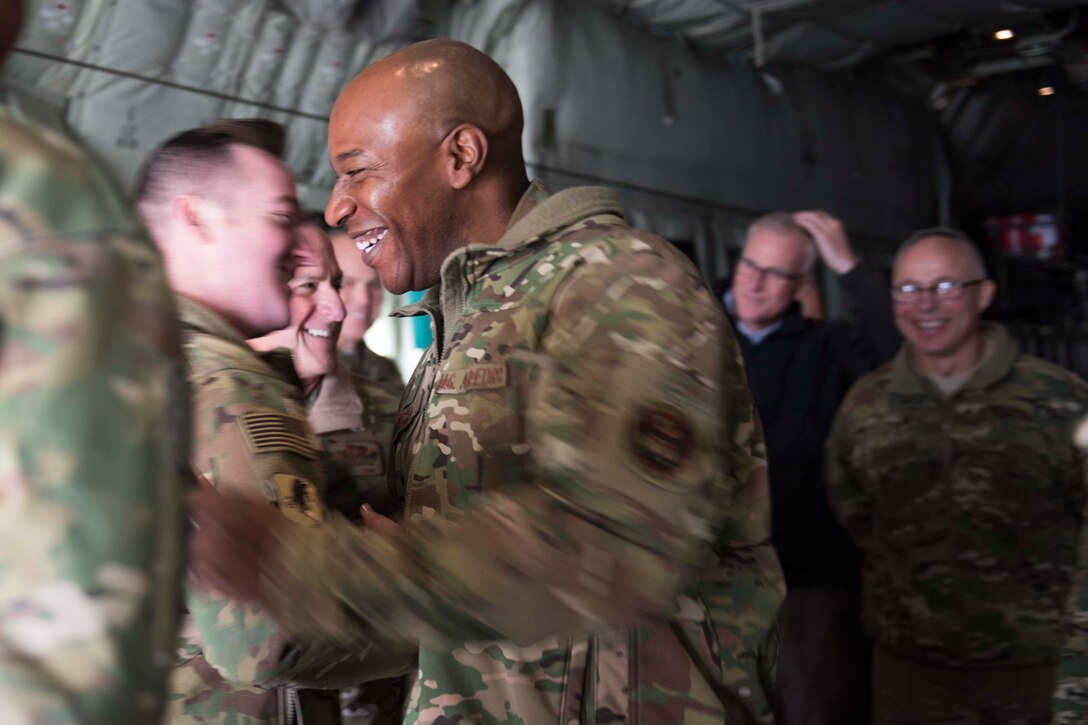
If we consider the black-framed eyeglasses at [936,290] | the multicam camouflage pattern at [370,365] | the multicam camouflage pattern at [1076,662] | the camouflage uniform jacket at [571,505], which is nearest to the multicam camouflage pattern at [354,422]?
the camouflage uniform jacket at [571,505]

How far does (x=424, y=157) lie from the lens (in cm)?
143

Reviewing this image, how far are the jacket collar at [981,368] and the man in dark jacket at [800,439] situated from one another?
0.92ft

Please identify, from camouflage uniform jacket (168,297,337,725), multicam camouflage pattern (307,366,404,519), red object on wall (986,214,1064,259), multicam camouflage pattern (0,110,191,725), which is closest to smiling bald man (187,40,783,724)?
camouflage uniform jacket (168,297,337,725)

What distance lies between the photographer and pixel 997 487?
3189mm

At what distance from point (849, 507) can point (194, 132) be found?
8.20 feet

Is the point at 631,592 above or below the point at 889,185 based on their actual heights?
below

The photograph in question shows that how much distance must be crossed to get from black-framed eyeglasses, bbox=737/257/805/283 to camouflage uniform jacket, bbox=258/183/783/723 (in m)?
2.28

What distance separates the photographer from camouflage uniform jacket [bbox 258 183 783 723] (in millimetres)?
978

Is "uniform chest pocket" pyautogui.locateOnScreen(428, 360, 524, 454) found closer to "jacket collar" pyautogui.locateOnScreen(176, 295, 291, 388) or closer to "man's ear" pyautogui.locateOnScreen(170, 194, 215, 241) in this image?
"jacket collar" pyautogui.locateOnScreen(176, 295, 291, 388)

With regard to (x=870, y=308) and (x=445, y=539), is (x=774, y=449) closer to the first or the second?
(x=870, y=308)

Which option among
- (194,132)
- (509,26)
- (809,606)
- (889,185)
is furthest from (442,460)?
(889,185)

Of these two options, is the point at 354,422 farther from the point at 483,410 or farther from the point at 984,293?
the point at 984,293

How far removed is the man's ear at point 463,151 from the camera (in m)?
1.43

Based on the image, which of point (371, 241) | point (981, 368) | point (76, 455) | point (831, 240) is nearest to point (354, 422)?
point (371, 241)
